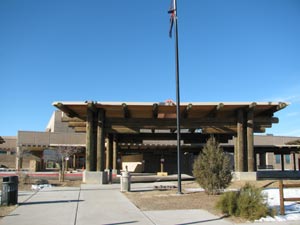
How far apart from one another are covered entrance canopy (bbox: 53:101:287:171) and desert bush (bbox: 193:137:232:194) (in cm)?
655

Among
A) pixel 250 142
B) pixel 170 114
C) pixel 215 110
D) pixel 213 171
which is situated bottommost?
pixel 213 171

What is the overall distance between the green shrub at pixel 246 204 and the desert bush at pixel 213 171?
4448 mm

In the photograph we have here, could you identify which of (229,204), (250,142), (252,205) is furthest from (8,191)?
→ (250,142)

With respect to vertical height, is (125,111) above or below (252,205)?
above

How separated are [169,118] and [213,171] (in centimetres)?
973

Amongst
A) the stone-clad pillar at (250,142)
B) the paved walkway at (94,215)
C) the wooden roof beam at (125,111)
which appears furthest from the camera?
the stone-clad pillar at (250,142)

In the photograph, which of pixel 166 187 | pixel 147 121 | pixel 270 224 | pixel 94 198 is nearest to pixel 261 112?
pixel 147 121

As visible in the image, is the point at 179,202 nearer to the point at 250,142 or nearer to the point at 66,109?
the point at 250,142

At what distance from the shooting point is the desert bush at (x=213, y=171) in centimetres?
1580

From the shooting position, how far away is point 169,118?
25297mm

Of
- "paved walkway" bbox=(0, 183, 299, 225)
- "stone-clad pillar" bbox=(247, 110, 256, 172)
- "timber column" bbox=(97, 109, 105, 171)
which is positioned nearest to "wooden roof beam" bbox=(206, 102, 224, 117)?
"stone-clad pillar" bbox=(247, 110, 256, 172)

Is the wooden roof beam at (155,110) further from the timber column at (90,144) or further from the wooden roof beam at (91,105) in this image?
the timber column at (90,144)

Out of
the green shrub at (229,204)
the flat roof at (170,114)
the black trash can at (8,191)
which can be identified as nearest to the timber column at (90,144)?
the flat roof at (170,114)

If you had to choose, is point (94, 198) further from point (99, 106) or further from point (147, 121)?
point (147, 121)
